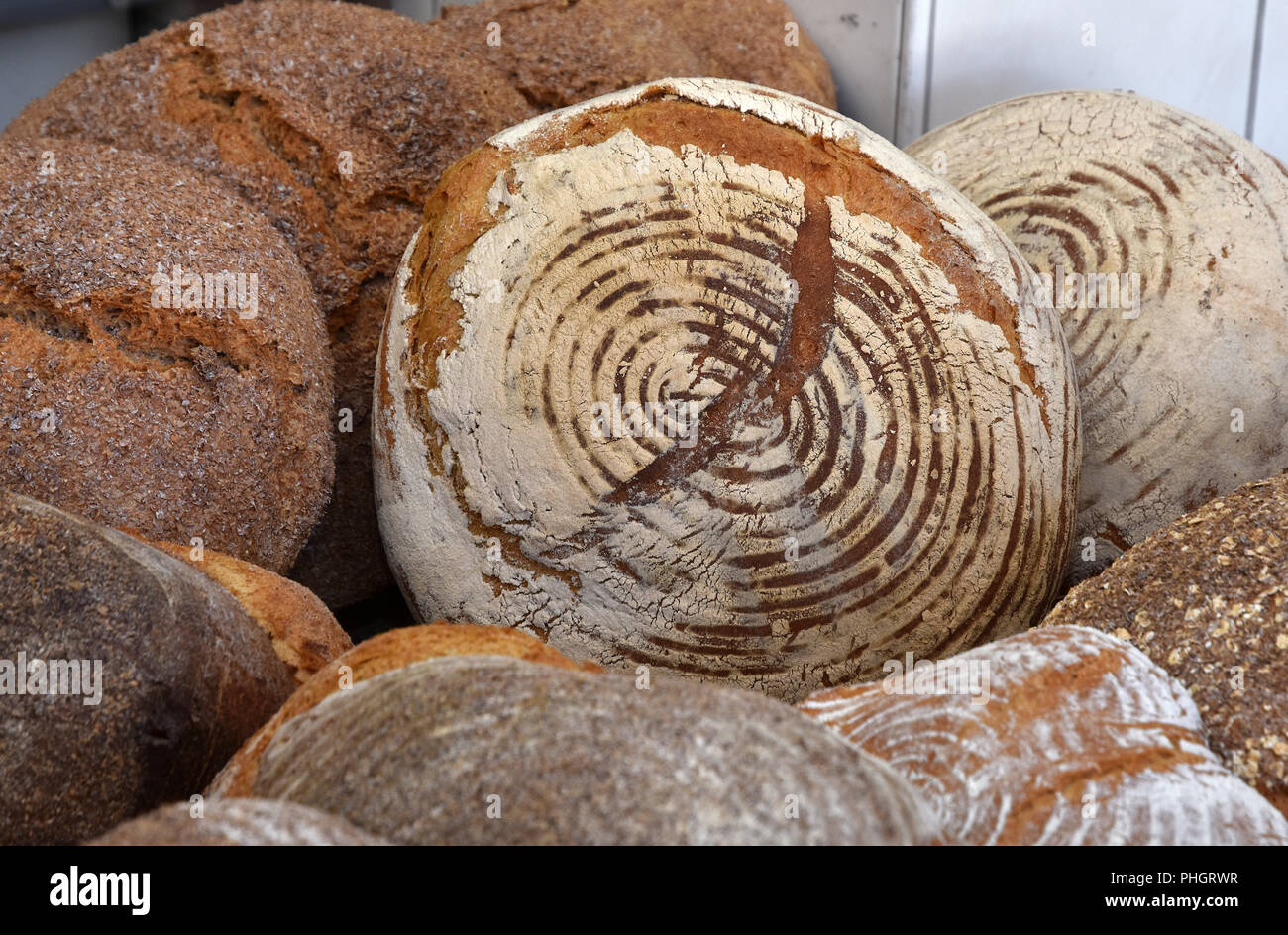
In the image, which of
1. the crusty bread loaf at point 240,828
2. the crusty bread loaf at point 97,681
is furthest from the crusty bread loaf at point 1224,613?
the crusty bread loaf at point 97,681

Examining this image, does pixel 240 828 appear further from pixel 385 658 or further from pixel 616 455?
pixel 616 455

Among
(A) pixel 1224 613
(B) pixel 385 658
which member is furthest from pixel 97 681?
(A) pixel 1224 613

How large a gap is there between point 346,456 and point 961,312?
1146mm

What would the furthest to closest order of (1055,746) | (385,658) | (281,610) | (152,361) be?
(152,361), (281,610), (385,658), (1055,746)

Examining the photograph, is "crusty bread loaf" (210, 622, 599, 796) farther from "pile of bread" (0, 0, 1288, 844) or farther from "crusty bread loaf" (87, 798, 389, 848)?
"crusty bread loaf" (87, 798, 389, 848)

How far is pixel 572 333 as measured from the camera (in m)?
1.72

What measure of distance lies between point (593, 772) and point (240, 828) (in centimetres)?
27

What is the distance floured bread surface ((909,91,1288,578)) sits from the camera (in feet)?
6.55

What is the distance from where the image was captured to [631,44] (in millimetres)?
2494

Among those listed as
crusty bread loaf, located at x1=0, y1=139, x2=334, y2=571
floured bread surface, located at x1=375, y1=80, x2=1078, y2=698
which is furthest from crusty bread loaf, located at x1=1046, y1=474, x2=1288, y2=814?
crusty bread loaf, located at x1=0, y1=139, x2=334, y2=571

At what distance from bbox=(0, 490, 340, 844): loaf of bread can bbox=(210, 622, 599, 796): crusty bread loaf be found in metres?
0.08

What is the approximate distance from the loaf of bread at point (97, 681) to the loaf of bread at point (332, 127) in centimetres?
83

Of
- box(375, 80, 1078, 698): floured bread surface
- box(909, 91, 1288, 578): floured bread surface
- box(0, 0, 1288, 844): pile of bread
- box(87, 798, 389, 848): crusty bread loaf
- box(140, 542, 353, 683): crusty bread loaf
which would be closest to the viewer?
box(87, 798, 389, 848): crusty bread loaf

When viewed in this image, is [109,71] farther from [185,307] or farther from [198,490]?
[198,490]
